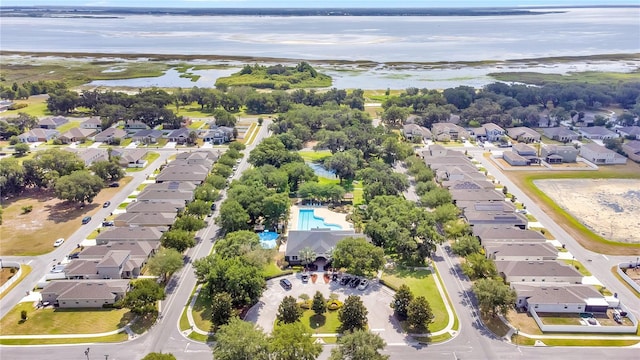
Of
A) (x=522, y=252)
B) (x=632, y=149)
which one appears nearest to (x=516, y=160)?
(x=632, y=149)

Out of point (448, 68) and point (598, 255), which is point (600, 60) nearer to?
point (448, 68)

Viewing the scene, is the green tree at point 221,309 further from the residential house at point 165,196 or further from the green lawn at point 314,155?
the green lawn at point 314,155

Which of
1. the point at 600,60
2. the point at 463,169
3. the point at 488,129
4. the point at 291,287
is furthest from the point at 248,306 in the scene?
the point at 600,60

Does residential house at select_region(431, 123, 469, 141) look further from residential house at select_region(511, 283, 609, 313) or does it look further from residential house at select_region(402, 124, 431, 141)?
residential house at select_region(511, 283, 609, 313)

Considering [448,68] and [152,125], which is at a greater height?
[448,68]

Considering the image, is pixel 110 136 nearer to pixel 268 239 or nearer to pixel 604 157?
pixel 268 239
